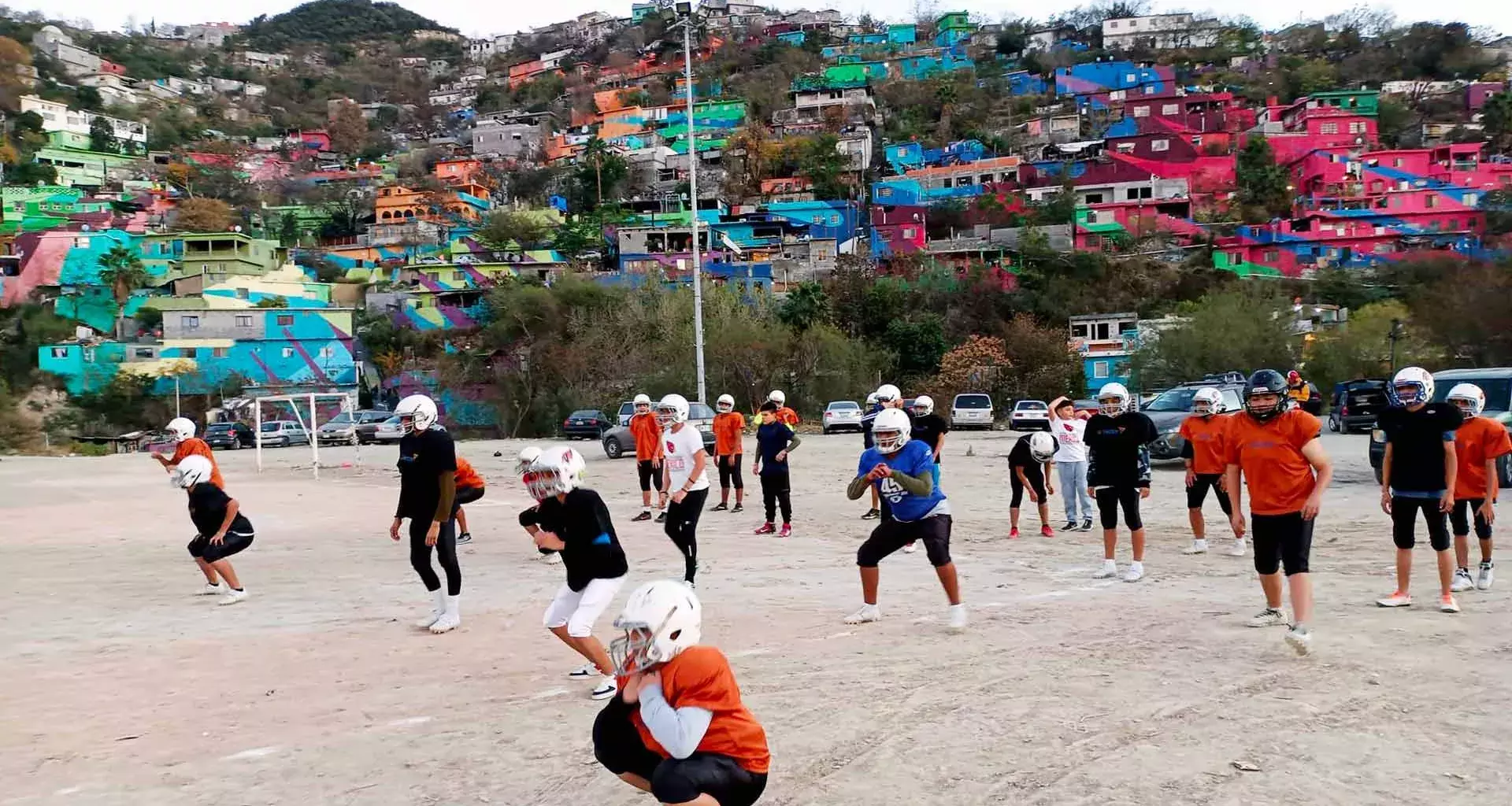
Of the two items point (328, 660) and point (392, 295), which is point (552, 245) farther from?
point (328, 660)

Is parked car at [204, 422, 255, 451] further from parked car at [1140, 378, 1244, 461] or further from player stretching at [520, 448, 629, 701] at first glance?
player stretching at [520, 448, 629, 701]

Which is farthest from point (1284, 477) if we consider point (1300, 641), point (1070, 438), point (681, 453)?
point (1070, 438)

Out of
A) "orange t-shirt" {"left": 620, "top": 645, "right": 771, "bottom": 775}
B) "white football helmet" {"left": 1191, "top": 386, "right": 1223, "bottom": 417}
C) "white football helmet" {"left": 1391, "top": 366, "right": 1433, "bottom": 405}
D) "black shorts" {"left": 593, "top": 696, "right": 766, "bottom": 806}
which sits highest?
"white football helmet" {"left": 1391, "top": 366, "right": 1433, "bottom": 405}

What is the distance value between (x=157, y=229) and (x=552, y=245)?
32477 millimetres

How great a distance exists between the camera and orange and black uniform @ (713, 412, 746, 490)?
15.4 metres

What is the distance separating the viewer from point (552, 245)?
261ft

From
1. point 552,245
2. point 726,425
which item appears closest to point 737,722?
point 726,425

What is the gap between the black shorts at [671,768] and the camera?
3182mm

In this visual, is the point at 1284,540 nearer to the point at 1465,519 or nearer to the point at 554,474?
the point at 1465,519

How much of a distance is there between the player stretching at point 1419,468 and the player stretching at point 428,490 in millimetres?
7102

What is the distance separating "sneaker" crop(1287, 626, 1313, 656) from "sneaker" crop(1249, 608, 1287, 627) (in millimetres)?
725

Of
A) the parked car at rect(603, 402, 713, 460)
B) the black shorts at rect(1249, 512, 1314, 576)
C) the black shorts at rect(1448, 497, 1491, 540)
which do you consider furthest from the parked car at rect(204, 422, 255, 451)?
the black shorts at rect(1448, 497, 1491, 540)

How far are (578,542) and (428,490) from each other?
7.23ft

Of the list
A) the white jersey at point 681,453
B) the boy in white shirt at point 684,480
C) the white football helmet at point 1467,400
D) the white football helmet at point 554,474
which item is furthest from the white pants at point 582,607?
the white football helmet at point 1467,400
